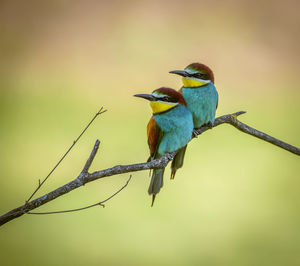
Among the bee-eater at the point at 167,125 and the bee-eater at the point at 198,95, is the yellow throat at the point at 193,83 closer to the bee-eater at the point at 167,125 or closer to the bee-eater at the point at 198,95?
the bee-eater at the point at 198,95

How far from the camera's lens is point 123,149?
432 centimetres

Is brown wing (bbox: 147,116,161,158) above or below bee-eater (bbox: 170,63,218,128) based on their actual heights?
below

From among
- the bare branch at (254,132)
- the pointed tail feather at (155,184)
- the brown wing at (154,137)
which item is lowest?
the pointed tail feather at (155,184)

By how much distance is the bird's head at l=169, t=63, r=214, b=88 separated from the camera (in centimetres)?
185

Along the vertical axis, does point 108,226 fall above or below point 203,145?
Answer: below

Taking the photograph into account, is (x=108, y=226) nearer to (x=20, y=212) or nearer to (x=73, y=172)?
(x=73, y=172)

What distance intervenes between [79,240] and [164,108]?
2.19m

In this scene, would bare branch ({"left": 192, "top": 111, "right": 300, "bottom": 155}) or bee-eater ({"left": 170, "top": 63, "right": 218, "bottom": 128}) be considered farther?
bee-eater ({"left": 170, "top": 63, "right": 218, "bottom": 128})

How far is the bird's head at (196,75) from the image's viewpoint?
1847 mm

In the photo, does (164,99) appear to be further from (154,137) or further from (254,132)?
(254,132)

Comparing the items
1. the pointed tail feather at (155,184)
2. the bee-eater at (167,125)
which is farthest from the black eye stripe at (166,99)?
the pointed tail feather at (155,184)

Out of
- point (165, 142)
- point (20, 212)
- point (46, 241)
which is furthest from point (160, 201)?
point (20, 212)

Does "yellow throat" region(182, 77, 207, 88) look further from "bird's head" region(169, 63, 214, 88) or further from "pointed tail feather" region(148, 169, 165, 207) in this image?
"pointed tail feather" region(148, 169, 165, 207)

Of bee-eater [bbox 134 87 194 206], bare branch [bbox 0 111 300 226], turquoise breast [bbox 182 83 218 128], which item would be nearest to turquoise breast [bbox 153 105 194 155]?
bee-eater [bbox 134 87 194 206]
